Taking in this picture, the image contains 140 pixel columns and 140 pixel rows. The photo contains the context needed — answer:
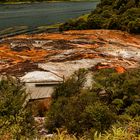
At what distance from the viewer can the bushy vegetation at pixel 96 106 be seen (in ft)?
64.9

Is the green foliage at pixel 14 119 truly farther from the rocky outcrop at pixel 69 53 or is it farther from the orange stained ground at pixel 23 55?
the orange stained ground at pixel 23 55

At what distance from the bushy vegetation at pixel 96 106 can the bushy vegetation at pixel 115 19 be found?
122 feet

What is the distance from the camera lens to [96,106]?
20.1 metres

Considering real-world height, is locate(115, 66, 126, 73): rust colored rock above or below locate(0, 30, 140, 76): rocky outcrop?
above

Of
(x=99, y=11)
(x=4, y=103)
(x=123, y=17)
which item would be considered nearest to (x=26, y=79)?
(x=4, y=103)

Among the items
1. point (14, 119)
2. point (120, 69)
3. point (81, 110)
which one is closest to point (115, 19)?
point (120, 69)

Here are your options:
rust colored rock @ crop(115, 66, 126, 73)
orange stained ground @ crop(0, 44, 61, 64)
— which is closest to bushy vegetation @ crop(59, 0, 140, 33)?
orange stained ground @ crop(0, 44, 61, 64)

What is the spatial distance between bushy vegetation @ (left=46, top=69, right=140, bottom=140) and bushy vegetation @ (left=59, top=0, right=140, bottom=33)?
3706 cm

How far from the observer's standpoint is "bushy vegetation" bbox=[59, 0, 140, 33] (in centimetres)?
6575

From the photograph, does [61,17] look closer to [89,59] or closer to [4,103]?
[89,59]

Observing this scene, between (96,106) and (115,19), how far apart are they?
50.7m

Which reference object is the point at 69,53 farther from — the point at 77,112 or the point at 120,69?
the point at 77,112

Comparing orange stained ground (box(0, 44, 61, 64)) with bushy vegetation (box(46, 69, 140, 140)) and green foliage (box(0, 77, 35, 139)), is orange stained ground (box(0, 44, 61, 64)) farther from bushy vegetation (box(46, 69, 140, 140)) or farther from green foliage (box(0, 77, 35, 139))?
green foliage (box(0, 77, 35, 139))

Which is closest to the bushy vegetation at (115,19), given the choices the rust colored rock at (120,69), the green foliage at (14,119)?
the rust colored rock at (120,69)
